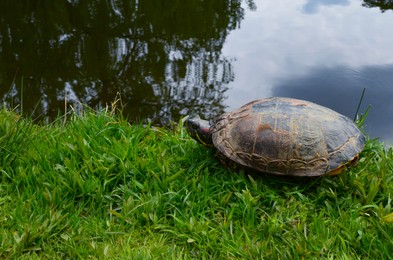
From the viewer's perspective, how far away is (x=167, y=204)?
3.02 m

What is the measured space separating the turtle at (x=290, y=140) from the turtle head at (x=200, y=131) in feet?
0.36

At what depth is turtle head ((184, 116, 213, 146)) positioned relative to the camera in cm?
343

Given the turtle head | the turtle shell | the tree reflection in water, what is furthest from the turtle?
the tree reflection in water

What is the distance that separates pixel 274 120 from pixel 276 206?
60 cm

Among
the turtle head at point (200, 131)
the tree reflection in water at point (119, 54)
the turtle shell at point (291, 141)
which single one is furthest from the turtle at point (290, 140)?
the tree reflection in water at point (119, 54)

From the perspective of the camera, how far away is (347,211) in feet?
9.59

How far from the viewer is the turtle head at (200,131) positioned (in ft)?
11.2

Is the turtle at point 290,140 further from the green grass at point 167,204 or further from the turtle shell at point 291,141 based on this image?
the green grass at point 167,204

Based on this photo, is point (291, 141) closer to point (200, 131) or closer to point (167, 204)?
point (200, 131)

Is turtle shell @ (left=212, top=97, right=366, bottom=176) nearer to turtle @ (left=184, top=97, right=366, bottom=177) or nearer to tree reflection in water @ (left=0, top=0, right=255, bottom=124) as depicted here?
turtle @ (left=184, top=97, right=366, bottom=177)

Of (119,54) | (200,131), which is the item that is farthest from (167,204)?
(119,54)

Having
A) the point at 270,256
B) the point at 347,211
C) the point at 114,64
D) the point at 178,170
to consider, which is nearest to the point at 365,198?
the point at 347,211

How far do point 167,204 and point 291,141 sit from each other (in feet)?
3.05

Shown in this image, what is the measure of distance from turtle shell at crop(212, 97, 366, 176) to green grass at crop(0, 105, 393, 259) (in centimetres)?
15
